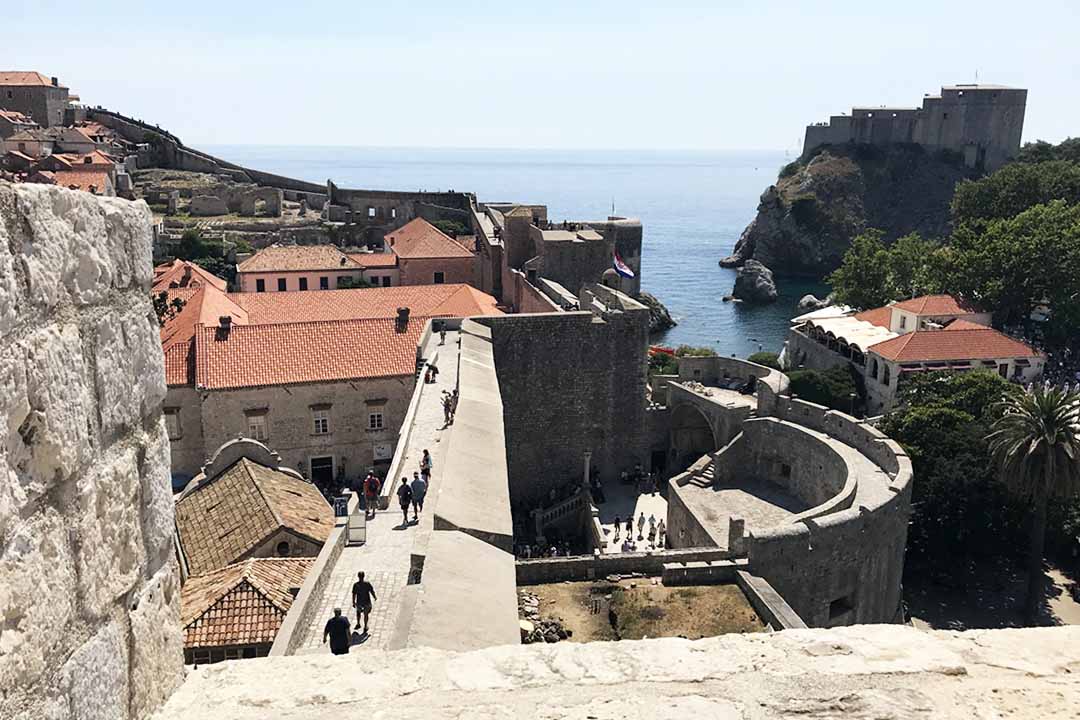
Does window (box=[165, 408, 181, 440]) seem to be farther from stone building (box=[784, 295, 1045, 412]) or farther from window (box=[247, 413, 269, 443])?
stone building (box=[784, 295, 1045, 412])

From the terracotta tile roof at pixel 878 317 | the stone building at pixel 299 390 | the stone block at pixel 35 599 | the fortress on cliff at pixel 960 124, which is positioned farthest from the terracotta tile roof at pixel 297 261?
the fortress on cliff at pixel 960 124

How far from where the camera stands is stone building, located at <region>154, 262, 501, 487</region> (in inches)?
880

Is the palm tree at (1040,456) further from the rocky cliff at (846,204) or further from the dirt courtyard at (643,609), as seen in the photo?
the rocky cliff at (846,204)

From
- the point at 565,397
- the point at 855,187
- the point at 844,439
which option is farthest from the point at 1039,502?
the point at 855,187

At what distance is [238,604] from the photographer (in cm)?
1248

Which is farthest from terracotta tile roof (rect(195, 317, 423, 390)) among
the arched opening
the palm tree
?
the palm tree

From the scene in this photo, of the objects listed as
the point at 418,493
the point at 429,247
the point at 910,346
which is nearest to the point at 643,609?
the point at 418,493

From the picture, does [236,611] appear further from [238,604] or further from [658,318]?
[658,318]

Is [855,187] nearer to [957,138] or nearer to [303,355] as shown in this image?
[957,138]

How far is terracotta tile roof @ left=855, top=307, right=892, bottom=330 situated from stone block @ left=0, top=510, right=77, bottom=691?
43516 mm

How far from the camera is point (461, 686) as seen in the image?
2924 millimetres

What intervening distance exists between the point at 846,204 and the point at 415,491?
282 feet

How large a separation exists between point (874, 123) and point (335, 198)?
63740 millimetres

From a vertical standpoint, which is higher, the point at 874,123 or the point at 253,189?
the point at 874,123
